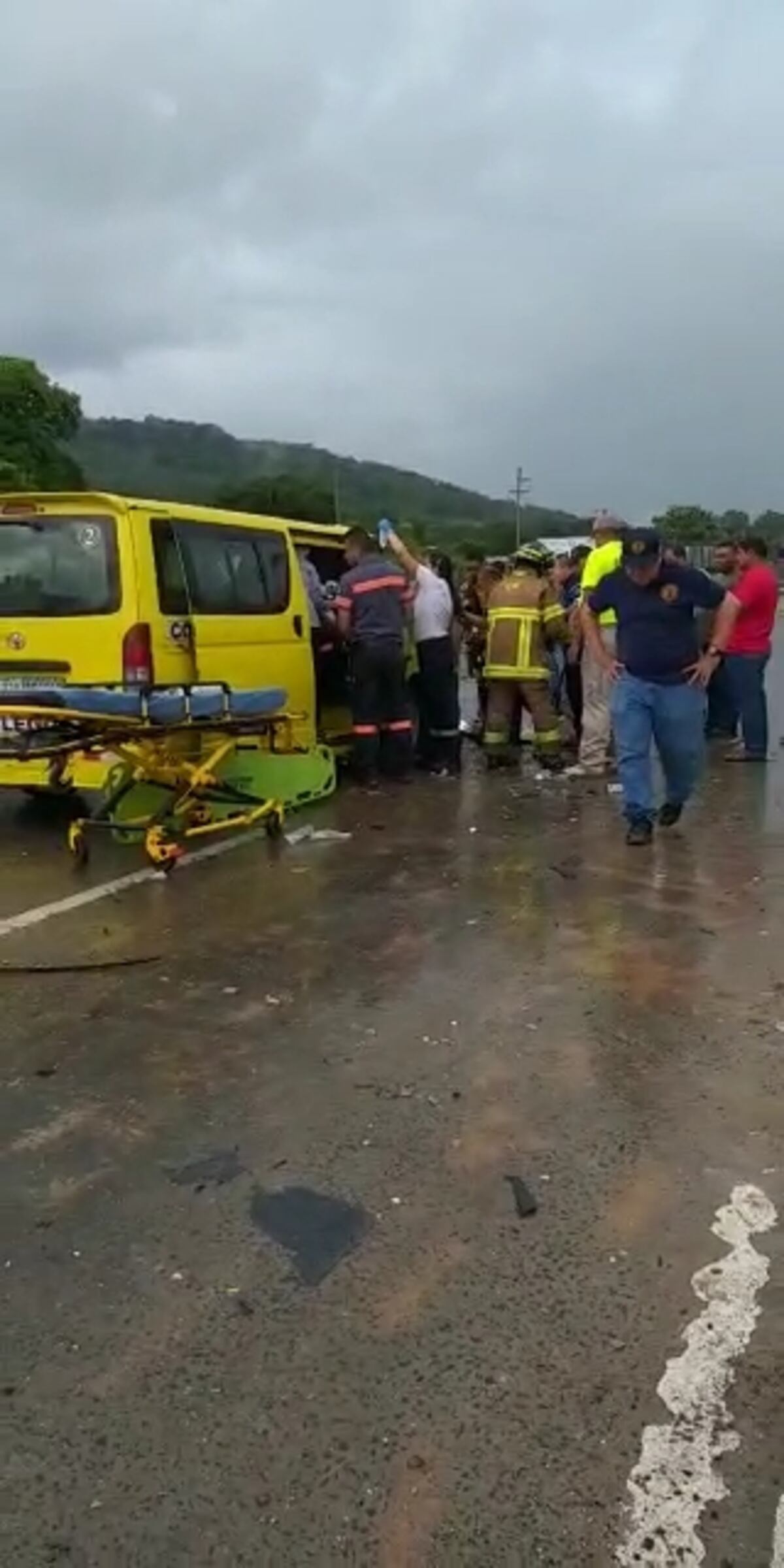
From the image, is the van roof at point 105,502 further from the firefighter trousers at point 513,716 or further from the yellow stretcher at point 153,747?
the firefighter trousers at point 513,716

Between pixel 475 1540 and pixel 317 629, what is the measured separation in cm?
798

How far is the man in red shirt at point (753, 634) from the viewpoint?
35.8ft

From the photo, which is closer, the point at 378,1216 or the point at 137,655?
the point at 378,1216

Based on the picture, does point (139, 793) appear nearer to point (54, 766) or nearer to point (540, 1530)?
point (54, 766)

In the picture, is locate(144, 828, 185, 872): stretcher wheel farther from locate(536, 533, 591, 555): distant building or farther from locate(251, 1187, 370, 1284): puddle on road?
locate(536, 533, 591, 555): distant building

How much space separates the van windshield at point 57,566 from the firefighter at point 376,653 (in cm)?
231

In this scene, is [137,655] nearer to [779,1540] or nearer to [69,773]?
[69,773]

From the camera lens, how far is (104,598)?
7.60m

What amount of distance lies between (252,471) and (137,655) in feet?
250

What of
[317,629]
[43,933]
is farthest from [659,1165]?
[317,629]

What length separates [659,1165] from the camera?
3.69 metres

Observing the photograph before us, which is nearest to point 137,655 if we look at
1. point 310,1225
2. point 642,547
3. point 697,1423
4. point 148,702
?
point 148,702

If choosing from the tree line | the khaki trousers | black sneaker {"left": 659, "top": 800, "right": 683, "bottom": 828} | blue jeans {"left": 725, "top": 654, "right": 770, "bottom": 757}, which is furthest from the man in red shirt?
the tree line

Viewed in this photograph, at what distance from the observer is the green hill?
74750 mm
